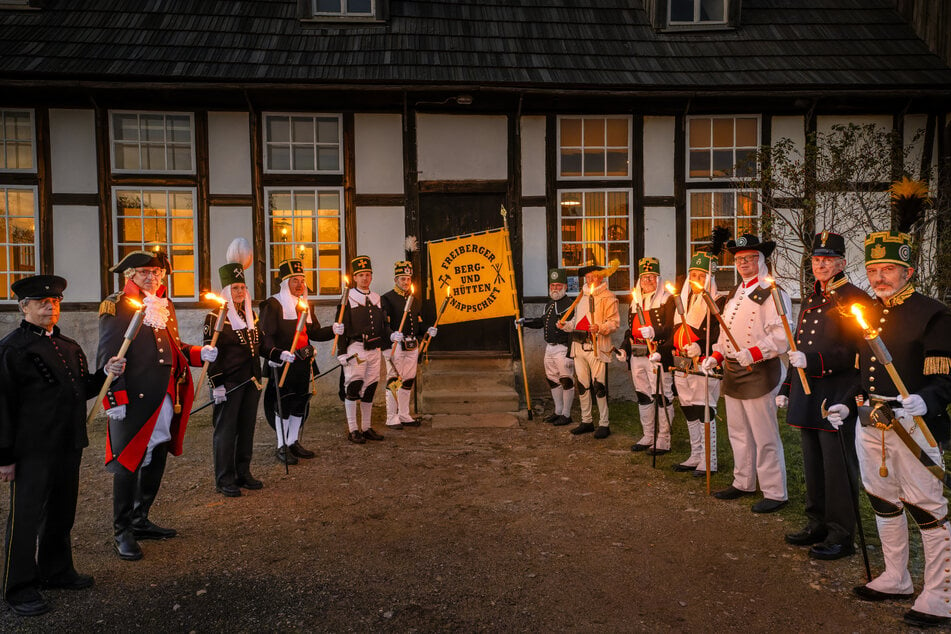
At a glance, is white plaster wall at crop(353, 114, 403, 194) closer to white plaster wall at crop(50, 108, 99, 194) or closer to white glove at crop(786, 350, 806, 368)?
white plaster wall at crop(50, 108, 99, 194)

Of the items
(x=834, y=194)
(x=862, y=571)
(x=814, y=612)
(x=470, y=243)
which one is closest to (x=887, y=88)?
(x=834, y=194)

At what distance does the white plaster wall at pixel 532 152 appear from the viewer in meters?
10.4

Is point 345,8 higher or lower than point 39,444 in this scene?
higher

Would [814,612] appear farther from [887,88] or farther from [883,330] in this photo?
[887,88]

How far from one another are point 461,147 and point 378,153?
135cm

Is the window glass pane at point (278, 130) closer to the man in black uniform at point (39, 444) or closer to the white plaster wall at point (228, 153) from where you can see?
the white plaster wall at point (228, 153)

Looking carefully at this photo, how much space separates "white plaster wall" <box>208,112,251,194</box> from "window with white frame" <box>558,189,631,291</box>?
5.28 metres

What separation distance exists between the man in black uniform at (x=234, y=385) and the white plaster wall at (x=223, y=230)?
4.32 meters

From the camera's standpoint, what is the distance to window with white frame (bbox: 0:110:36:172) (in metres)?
9.84

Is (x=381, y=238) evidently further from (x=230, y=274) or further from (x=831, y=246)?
(x=831, y=246)

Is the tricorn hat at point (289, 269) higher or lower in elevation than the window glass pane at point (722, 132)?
lower

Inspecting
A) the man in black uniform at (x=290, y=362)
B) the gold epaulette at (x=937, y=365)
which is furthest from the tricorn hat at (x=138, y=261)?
the gold epaulette at (x=937, y=365)

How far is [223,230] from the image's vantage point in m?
10.2

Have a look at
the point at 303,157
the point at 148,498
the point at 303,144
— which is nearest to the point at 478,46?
the point at 303,144
